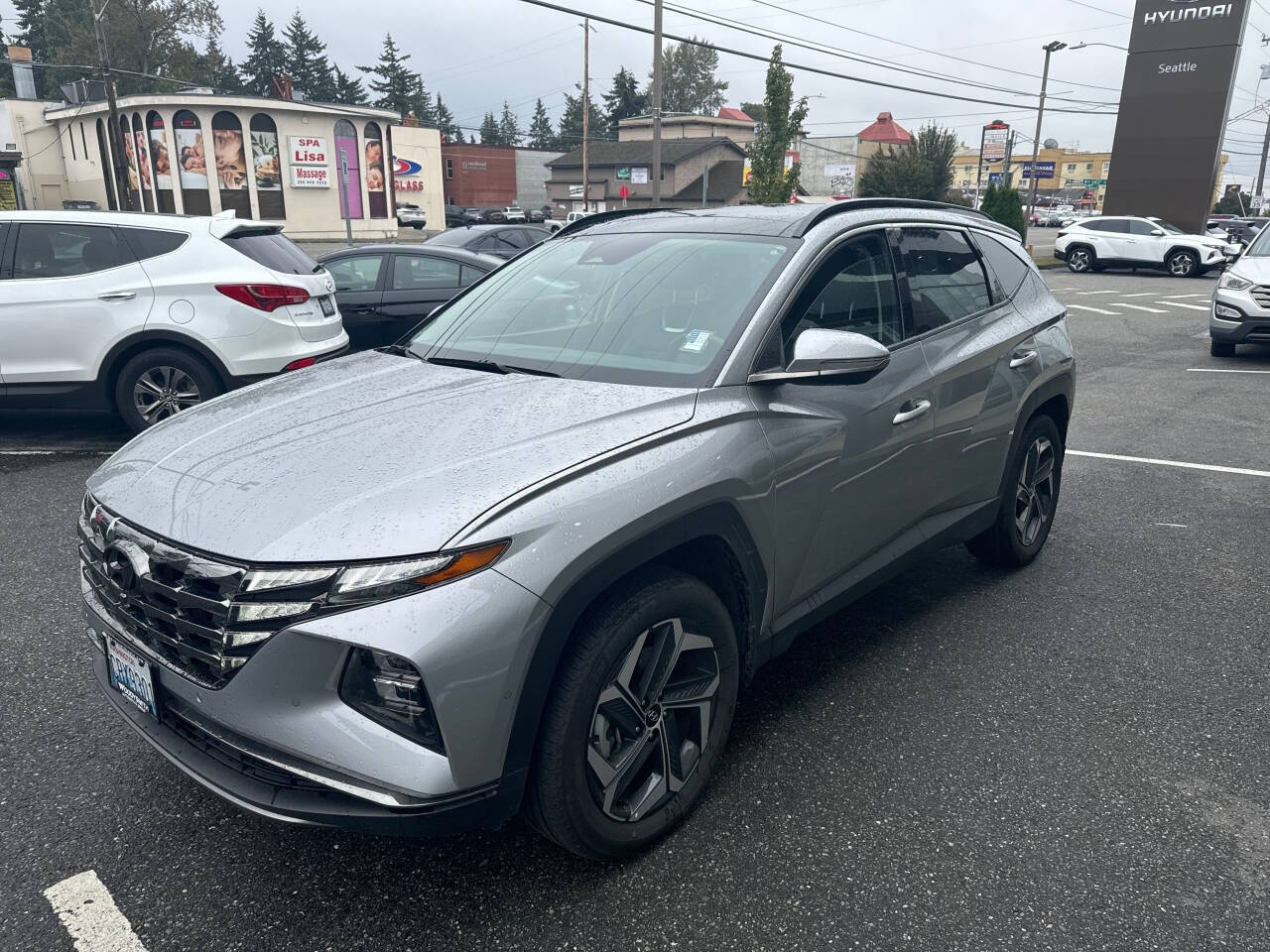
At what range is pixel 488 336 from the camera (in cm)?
334

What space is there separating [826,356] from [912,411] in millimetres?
791

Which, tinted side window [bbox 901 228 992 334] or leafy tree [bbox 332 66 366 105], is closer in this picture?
tinted side window [bbox 901 228 992 334]

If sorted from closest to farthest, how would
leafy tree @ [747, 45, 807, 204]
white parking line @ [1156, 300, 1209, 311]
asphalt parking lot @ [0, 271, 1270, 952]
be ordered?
asphalt parking lot @ [0, 271, 1270, 952] → white parking line @ [1156, 300, 1209, 311] → leafy tree @ [747, 45, 807, 204]

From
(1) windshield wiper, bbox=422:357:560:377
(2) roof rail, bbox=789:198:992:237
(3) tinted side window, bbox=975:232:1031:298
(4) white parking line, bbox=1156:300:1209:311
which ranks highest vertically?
(2) roof rail, bbox=789:198:992:237

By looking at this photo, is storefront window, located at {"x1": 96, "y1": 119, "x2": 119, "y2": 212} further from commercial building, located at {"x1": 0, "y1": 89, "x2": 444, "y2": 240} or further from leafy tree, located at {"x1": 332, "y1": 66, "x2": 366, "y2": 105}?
leafy tree, located at {"x1": 332, "y1": 66, "x2": 366, "y2": 105}

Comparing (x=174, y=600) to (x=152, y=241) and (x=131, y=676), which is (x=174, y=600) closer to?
(x=131, y=676)

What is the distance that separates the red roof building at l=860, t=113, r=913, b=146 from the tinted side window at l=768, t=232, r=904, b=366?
84740 mm

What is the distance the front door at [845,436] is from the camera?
2.81 metres

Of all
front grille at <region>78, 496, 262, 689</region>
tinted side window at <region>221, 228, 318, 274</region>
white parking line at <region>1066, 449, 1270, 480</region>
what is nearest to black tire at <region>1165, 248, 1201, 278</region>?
white parking line at <region>1066, 449, 1270, 480</region>

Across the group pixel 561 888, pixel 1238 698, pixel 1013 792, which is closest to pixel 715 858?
pixel 561 888

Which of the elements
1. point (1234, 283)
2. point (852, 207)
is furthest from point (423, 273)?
point (1234, 283)

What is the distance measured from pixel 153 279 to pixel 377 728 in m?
5.69

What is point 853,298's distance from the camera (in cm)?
326

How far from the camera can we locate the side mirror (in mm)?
2701
